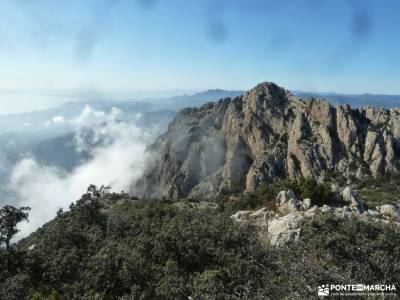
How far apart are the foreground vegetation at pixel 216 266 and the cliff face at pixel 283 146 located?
385 ft

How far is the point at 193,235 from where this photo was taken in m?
39.0

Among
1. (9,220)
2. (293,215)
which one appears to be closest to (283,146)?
(293,215)

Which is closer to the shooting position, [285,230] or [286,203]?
[285,230]

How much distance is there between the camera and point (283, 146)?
6865 inches

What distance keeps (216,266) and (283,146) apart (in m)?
145

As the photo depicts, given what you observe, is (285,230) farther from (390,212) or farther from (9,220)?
(9,220)

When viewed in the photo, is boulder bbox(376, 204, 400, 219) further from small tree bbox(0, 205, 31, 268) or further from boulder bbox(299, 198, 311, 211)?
small tree bbox(0, 205, 31, 268)

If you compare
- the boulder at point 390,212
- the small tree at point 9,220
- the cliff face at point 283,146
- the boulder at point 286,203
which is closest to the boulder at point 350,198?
the boulder at point 390,212

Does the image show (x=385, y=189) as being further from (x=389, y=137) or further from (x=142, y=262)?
(x=142, y=262)

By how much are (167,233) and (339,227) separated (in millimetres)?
15575

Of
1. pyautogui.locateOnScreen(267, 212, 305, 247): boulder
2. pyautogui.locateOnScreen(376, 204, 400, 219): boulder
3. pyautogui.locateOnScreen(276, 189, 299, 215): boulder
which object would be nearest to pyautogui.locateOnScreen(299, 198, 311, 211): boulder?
pyautogui.locateOnScreen(276, 189, 299, 215): boulder

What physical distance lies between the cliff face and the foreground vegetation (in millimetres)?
117419

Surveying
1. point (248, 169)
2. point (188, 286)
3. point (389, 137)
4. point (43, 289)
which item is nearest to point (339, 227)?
point (188, 286)

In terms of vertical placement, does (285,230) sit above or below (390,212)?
above
